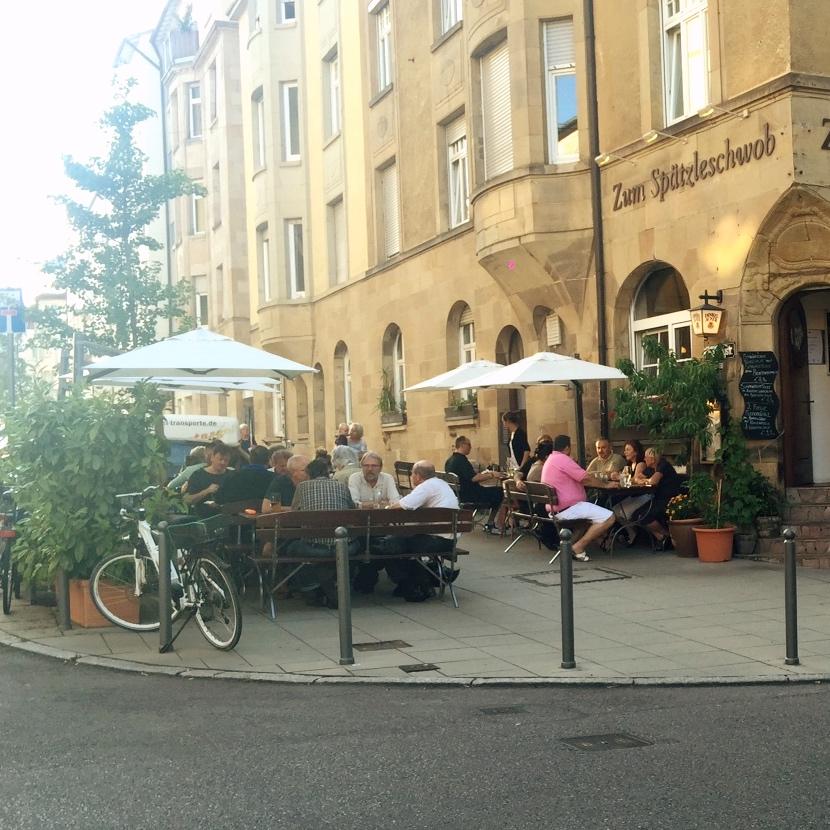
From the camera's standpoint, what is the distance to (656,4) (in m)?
16.2

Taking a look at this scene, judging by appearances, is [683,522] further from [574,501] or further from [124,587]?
[124,587]

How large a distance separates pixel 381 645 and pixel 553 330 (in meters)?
10.4

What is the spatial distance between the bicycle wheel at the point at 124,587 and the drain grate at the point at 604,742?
477 centimetres

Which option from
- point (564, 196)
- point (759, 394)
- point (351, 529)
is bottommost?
point (351, 529)

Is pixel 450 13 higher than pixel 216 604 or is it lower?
higher

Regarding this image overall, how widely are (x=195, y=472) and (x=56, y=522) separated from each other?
233cm

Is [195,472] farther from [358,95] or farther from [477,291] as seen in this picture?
[358,95]

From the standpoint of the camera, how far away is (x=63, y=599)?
10.4 metres

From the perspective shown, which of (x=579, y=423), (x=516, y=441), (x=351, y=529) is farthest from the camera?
(x=516, y=441)

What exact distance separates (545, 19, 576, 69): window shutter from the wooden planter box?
11.2 meters

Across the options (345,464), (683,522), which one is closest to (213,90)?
(345,464)

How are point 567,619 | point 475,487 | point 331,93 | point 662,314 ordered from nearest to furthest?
point 567,619 → point 662,314 → point 475,487 → point 331,93

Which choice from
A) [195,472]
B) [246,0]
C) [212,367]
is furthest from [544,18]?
[246,0]

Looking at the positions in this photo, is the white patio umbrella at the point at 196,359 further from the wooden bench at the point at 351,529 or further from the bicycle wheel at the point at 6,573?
the wooden bench at the point at 351,529
